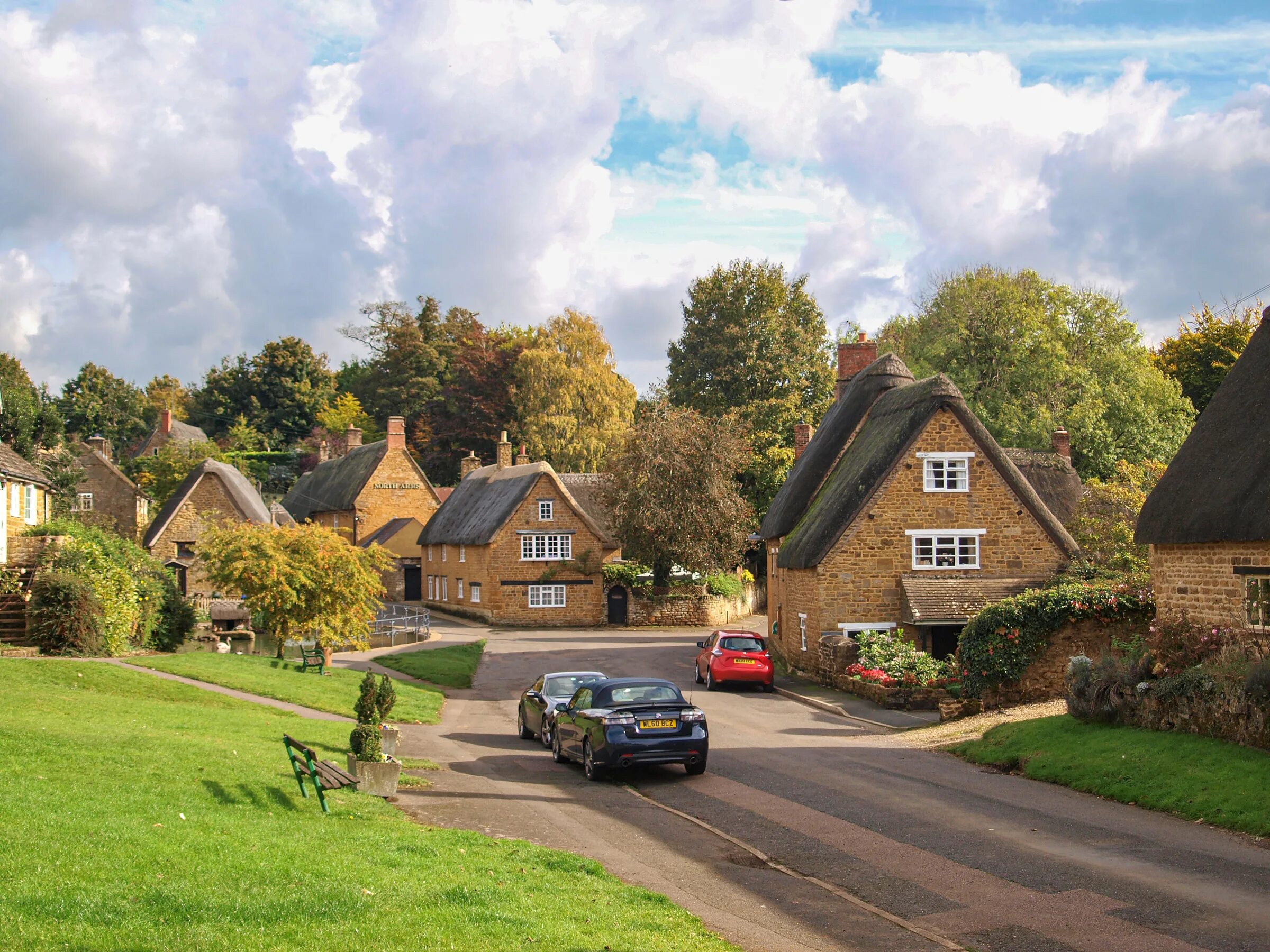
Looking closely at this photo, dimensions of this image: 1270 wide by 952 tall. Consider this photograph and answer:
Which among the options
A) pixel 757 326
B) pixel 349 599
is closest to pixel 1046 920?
pixel 349 599

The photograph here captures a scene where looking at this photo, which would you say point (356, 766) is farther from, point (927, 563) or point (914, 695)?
point (927, 563)

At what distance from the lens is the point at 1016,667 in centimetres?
2444

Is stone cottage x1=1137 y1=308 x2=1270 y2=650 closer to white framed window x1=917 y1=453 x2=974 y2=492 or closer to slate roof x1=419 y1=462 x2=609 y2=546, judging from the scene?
white framed window x1=917 y1=453 x2=974 y2=492

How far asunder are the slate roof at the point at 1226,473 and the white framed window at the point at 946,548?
9.90 metres

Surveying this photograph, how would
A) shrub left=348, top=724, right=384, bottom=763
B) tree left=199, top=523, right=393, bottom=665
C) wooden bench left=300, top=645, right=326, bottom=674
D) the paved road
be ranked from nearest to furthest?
the paved road < shrub left=348, top=724, right=384, bottom=763 < wooden bench left=300, top=645, right=326, bottom=674 < tree left=199, top=523, right=393, bottom=665

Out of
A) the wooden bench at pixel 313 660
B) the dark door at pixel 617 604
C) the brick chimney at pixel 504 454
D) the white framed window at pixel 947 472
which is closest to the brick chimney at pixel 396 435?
the brick chimney at pixel 504 454

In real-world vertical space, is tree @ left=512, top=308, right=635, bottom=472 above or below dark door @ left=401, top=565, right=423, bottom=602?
above

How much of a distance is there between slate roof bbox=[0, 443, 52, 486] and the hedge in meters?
25.3

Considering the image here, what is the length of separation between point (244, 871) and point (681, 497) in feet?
143

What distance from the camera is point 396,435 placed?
70.6 m

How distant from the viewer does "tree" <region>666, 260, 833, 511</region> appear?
6362cm

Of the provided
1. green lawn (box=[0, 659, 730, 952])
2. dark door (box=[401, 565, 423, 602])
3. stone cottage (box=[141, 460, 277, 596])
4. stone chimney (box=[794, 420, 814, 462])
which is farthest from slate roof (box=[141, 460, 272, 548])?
green lawn (box=[0, 659, 730, 952])

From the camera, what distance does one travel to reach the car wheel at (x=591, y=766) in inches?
701

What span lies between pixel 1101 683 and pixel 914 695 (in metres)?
7.93
